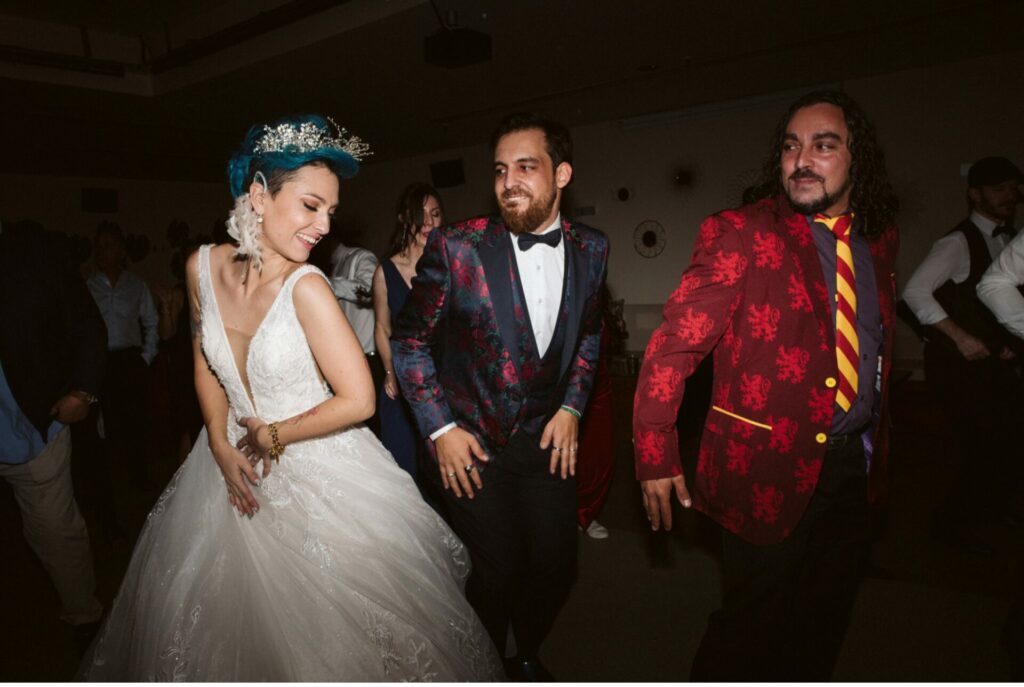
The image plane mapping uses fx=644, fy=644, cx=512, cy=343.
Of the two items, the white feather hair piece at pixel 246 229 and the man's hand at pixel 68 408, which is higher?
the white feather hair piece at pixel 246 229

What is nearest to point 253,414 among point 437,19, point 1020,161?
point 437,19

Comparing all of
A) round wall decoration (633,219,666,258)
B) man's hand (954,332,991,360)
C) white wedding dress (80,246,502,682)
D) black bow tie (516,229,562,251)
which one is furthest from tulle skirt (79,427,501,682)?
round wall decoration (633,219,666,258)

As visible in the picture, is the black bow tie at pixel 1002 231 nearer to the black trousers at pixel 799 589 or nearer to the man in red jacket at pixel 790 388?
the man in red jacket at pixel 790 388

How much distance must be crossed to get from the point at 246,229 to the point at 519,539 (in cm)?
127

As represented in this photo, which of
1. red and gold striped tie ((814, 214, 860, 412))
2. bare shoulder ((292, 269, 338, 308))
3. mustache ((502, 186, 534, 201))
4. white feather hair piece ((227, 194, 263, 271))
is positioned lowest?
red and gold striped tie ((814, 214, 860, 412))

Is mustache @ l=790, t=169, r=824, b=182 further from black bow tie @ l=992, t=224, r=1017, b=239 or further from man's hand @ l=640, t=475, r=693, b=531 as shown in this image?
black bow tie @ l=992, t=224, r=1017, b=239

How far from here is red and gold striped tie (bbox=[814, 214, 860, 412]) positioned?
175 centimetres

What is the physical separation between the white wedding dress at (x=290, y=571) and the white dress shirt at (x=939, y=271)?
2766 mm

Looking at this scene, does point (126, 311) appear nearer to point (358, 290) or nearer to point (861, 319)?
point (358, 290)

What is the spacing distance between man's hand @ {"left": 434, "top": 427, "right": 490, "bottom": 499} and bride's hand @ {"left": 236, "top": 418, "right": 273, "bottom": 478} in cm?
51

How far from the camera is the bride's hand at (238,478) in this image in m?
1.69

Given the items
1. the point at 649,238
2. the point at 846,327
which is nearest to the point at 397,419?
the point at 846,327

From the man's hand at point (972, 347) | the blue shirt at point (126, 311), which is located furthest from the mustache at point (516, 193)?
the blue shirt at point (126, 311)

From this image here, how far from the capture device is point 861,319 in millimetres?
1799
